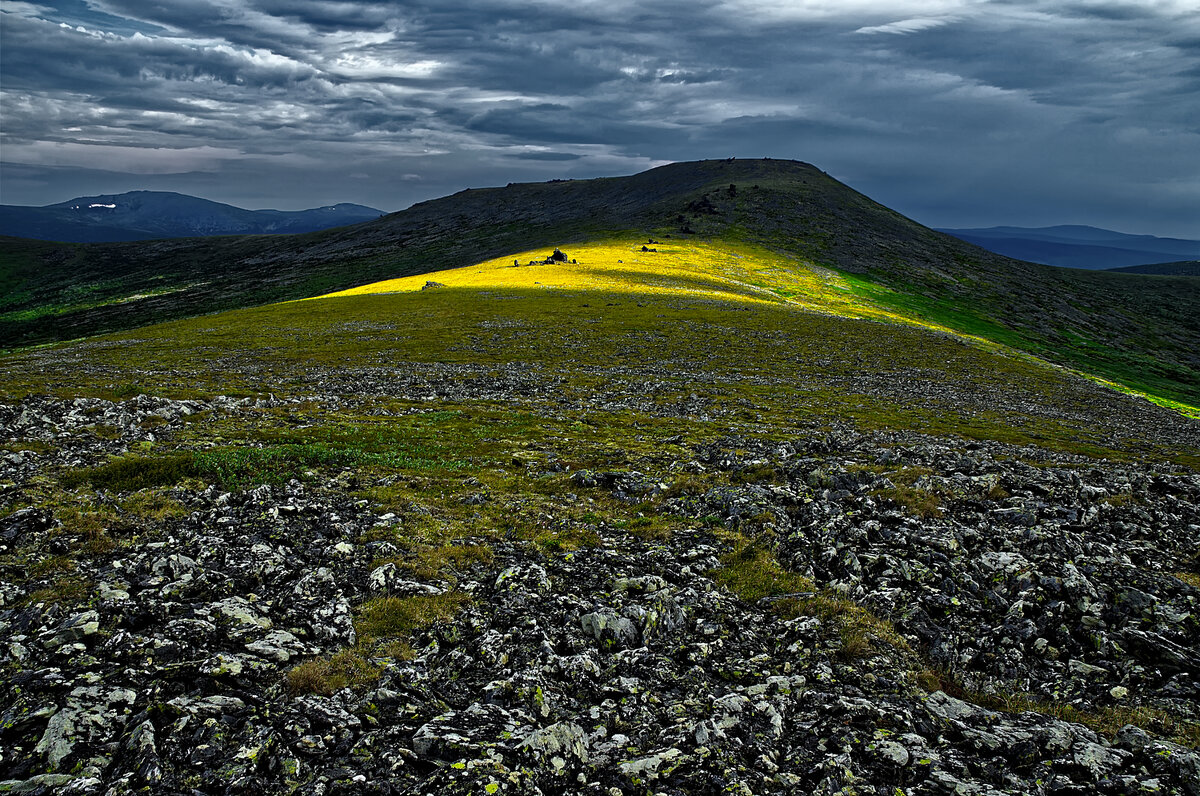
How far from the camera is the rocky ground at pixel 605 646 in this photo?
8875 mm

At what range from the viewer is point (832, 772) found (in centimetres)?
918

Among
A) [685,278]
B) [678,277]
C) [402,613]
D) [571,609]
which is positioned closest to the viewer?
[402,613]

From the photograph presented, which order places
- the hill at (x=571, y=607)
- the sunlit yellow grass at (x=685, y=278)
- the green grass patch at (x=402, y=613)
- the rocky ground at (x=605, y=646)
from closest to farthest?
the rocky ground at (x=605, y=646) < the hill at (x=571, y=607) < the green grass patch at (x=402, y=613) < the sunlit yellow grass at (x=685, y=278)

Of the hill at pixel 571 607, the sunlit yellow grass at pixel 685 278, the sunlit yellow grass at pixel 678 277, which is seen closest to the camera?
the hill at pixel 571 607

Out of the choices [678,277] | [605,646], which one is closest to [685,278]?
[678,277]

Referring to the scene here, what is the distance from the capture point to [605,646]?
12.4m

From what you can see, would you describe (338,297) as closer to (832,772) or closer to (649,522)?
(649,522)

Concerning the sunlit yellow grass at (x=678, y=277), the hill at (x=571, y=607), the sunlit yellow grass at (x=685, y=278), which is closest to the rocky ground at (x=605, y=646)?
the hill at (x=571, y=607)

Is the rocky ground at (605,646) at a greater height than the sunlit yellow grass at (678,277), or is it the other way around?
the sunlit yellow grass at (678,277)

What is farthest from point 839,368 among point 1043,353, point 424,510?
point 1043,353

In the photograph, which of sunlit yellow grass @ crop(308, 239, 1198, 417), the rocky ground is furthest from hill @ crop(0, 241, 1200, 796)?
sunlit yellow grass @ crop(308, 239, 1198, 417)

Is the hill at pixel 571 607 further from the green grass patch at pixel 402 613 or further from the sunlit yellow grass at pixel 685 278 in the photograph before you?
the sunlit yellow grass at pixel 685 278

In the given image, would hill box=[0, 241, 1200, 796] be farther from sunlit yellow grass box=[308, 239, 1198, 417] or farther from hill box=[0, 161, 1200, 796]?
sunlit yellow grass box=[308, 239, 1198, 417]

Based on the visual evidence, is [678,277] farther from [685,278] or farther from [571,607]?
[571,607]
